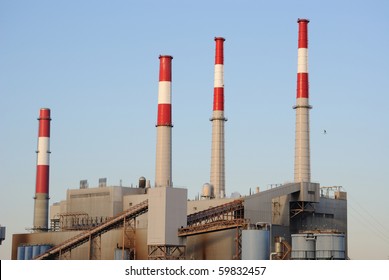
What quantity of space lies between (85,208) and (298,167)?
20787mm

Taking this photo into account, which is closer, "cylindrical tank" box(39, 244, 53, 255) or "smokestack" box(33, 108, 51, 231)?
"cylindrical tank" box(39, 244, 53, 255)

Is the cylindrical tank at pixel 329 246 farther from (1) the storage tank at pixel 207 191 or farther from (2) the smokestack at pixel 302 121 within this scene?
(1) the storage tank at pixel 207 191

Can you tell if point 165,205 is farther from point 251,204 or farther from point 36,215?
point 36,215

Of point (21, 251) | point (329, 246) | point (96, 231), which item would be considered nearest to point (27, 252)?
point (21, 251)

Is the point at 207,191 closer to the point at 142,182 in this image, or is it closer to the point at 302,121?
the point at 142,182

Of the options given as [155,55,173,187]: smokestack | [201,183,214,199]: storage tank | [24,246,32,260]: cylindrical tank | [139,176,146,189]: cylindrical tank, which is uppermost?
[155,55,173,187]: smokestack

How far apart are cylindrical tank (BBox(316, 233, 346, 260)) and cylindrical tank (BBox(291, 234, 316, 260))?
456 millimetres

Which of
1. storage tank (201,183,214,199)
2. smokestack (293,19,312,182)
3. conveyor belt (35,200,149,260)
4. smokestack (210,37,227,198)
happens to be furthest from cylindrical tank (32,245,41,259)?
smokestack (293,19,312,182)

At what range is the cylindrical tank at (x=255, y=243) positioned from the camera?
57375 mm

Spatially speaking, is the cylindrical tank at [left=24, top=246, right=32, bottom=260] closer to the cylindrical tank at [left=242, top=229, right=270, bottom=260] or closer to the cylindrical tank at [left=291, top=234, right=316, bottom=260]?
the cylindrical tank at [left=242, top=229, right=270, bottom=260]

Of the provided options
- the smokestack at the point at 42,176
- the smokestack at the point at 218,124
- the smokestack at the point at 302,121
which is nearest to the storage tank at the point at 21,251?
the smokestack at the point at 42,176

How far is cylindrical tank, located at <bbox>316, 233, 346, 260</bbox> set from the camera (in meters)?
56.1
